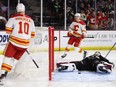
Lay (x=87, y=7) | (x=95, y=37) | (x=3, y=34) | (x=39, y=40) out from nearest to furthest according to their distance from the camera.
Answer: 1. (x=39, y=40)
2. (x=3, y=34)
3. (x=95, y=37)
4. (x=87, y=7)

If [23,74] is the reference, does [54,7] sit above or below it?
above

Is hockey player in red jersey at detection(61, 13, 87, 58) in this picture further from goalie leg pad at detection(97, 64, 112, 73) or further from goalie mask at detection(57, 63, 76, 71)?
goalie leg pad at detection(97, 64, 112, 73)

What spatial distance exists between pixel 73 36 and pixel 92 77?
3.61 m

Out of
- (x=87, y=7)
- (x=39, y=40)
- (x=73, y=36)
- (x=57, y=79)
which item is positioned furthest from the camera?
(x=87, y=7)

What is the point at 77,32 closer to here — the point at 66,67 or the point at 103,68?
the point at 66,67

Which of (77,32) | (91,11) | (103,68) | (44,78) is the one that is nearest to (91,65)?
(103,68)

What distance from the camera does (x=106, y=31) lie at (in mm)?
12062

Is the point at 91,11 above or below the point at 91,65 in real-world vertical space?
above

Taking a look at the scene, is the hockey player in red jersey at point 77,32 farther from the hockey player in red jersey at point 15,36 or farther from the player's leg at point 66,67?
the hockey player in red jersey at point 15,36

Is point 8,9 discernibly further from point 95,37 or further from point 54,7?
point 95,37

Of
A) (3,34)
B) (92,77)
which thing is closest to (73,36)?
(3,34)

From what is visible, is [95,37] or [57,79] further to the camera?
[95,37]

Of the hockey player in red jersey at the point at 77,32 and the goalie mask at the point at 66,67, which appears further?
the hockey player in red jersey at the point at 77,32

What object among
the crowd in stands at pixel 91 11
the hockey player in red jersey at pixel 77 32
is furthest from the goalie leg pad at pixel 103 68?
the crowd in stands at pixel 91 11
